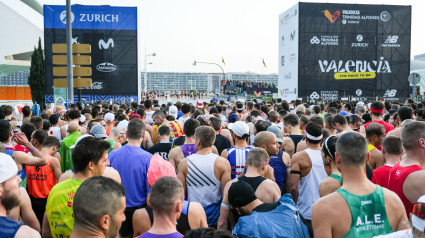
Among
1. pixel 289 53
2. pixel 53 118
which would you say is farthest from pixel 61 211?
pixel 289 53

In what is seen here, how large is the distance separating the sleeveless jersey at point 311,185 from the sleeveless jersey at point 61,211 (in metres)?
2.65

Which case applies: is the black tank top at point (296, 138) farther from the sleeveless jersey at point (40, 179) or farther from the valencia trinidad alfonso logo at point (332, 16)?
the valencia trinidad alfonso logo at point (332, 16)

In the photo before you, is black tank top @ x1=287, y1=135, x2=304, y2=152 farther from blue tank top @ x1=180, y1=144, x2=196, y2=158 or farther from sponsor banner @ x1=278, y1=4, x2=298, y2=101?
sponsor banner @ x1=278, y1=4, x2=298, y2=101

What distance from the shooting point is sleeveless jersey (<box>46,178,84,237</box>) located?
3142mm

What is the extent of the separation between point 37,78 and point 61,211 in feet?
139

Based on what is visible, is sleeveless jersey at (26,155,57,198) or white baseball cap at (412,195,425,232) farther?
sleeveless jersey at (26,155,57,198)

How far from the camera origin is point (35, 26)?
55.3 m

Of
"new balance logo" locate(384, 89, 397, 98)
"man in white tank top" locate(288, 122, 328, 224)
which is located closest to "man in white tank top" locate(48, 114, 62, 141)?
"man in white tank top" locate(288, 122, 328, 224)

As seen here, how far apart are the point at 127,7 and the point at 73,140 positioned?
25.2 metres

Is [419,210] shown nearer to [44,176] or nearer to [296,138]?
[44,176]

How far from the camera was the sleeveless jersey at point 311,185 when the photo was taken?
180 inches

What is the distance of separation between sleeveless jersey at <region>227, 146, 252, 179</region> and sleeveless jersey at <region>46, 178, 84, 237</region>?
2.31m

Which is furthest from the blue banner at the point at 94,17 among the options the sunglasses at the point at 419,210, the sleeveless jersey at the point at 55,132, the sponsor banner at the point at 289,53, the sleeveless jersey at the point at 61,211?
the sunglasses at the point at 419,210

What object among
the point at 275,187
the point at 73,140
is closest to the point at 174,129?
the point at 73,140
